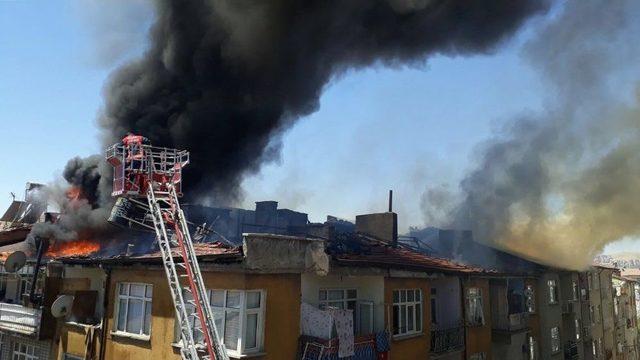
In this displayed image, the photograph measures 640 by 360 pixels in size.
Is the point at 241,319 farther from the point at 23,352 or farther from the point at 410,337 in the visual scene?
the point at 23,352

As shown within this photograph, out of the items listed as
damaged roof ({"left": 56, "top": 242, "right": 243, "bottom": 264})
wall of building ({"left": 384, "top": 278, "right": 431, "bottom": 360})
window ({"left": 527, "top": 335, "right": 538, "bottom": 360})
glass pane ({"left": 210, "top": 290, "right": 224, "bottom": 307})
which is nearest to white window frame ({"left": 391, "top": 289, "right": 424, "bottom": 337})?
wall of building ({"left": 384, "top": 278, "right": 431, "bottom": 360})

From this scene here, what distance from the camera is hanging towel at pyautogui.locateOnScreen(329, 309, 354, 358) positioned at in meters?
10.9

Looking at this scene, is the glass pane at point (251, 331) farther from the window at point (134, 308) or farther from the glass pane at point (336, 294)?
the window at point (134, 308)

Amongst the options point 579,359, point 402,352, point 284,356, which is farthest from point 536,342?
point 284,356

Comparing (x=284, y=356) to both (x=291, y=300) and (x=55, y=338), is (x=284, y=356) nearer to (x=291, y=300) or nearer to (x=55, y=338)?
(x=291, y=300)

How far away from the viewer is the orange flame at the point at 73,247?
17.8 meters

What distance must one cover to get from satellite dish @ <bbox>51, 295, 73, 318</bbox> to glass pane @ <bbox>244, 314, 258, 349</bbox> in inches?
300

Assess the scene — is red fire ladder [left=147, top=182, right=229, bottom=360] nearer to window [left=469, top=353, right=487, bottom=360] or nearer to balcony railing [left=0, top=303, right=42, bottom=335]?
balcony railing [left=0, top=303, right=42, bottom=335]

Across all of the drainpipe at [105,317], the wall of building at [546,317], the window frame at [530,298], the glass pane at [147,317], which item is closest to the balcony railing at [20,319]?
the drainpipe at [105,317]

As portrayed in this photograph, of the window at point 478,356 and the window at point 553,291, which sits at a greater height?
the window at point 553,291

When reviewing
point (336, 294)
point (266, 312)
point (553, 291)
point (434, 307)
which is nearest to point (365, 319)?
point (336, 294)

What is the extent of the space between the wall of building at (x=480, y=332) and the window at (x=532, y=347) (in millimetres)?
5335

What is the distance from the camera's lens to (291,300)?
10742mm

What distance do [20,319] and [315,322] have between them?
455 inches
